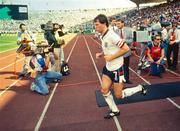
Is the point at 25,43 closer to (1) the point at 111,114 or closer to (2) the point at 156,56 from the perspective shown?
(2) the point at 156,56

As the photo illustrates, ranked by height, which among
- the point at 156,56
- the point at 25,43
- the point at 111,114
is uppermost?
the point at 25,43

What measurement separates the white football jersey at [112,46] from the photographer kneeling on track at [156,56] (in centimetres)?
602

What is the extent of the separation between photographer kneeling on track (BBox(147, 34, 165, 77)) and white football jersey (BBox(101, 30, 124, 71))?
6.02 m

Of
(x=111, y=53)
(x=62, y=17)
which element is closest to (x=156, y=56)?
(x=111, y=53)

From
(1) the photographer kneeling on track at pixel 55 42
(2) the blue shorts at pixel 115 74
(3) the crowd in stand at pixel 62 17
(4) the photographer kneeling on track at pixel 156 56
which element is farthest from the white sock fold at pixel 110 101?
(3) the crowd in stand at pixel 62 17

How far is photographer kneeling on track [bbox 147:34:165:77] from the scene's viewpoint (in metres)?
13.2

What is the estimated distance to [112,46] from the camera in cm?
727

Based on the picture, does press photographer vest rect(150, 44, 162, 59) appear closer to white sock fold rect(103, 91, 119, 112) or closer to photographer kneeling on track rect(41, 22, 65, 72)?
photographer kneeling on track rect(41, 22, 65, 72)

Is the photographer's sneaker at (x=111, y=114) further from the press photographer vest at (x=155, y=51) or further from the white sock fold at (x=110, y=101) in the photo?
the press photographer vest at (x=155, y=51)

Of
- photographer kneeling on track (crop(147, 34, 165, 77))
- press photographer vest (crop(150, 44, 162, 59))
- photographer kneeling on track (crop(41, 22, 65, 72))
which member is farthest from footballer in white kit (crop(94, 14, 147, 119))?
photographer kneeling on track (crop(41, 22, 65, 72))

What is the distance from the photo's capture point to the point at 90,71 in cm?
1577

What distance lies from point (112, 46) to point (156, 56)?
21.7 ft

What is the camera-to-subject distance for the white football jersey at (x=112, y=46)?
7.14 meters

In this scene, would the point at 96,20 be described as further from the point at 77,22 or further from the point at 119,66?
the point at 77,22
